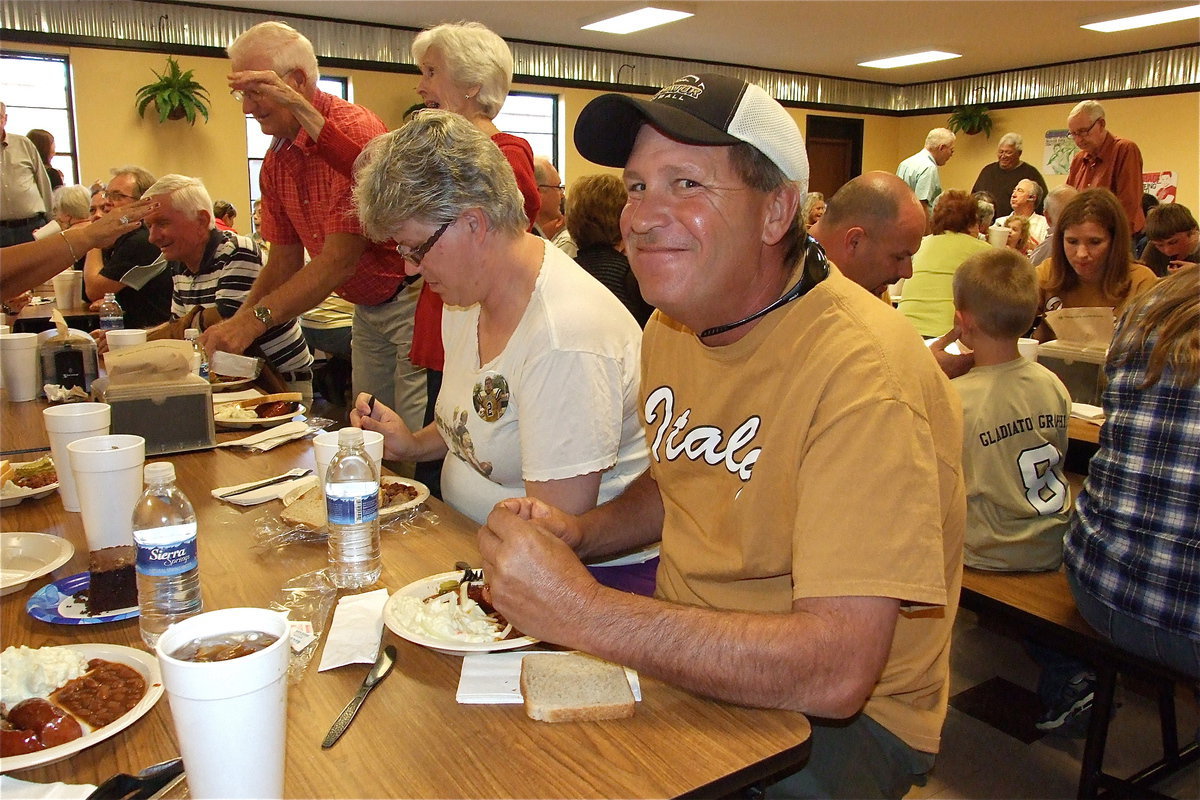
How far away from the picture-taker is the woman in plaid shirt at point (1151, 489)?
175 centimetres

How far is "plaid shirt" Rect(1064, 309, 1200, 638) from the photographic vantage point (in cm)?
175

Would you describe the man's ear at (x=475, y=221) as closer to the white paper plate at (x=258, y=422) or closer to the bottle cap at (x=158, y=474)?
the bottle cap at (x=158, y=474)

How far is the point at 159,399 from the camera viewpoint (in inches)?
87.1

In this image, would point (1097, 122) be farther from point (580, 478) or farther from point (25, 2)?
point (25, 2)

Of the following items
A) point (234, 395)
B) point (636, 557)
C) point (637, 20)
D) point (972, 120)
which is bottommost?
point (636, 557)

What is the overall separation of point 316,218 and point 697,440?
2.44 m

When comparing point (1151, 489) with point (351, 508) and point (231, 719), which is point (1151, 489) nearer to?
point (351, 508)

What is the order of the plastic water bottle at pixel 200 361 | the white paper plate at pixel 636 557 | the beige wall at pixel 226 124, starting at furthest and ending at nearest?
the beige wall at pixel 226 124 < the plastic water bottle at pixel 200 361 < the white paper plate at pixel 636 557

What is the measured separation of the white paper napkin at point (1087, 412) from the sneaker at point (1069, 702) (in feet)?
2.66

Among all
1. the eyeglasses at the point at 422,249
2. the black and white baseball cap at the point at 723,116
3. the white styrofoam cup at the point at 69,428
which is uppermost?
the black and white baseball cap at the point at 723,116

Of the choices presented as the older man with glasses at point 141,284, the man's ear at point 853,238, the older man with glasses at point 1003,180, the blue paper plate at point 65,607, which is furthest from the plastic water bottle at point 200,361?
the older man with glasses at point 1003,180

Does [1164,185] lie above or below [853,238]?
above

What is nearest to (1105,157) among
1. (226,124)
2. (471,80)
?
(471,80)

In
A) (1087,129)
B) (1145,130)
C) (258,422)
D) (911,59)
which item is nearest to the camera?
(258,422)
